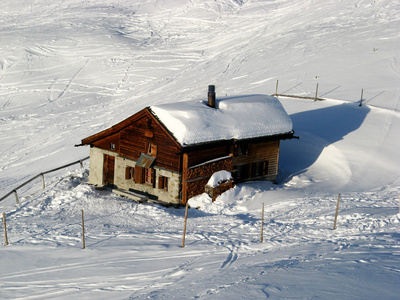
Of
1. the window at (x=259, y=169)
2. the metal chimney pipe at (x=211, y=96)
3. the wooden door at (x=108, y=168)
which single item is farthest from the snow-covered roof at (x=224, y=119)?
the wooden door at (x=108, y=168)

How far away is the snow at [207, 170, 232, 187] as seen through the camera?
82.2ft

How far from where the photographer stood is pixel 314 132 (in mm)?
34719

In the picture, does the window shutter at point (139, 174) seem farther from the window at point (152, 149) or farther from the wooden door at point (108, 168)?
the wooden door at point (108, 168)

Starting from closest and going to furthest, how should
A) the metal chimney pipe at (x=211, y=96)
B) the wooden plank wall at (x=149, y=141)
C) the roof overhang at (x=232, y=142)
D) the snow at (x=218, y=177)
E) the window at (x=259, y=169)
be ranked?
the roof overhang at (x=232, y=142), the snow at (x=218, y=177), the wooden plank wall at (x=149, y=141), the metal chimney pipe at (x=211, y=96), the window at (x=259, y=169)

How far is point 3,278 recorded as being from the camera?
16016 mm

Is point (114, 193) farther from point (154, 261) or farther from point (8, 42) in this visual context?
point (8, 42)

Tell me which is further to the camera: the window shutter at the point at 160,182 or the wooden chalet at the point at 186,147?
the window shutter at the point at 160,182

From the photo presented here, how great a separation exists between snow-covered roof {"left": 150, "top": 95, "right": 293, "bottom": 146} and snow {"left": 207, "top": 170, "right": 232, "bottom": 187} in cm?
168

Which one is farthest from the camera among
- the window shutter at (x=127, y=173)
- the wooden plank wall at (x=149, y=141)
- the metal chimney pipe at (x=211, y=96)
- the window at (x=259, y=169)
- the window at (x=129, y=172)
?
the window at (x=259, y=169)

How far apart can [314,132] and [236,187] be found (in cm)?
1099

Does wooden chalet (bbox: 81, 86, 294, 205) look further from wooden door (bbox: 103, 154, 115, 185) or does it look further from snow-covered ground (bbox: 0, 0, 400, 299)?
snow-covered ground (bbox: 0, 0, 400, 299)

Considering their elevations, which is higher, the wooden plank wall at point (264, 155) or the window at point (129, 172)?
the wooden plank wall at point (264, 155)

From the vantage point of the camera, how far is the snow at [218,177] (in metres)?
25.0

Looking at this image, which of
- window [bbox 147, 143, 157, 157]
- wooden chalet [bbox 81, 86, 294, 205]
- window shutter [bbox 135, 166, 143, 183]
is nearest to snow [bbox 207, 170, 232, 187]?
wooden chalet [bbox 81, 86, 294, 205]
